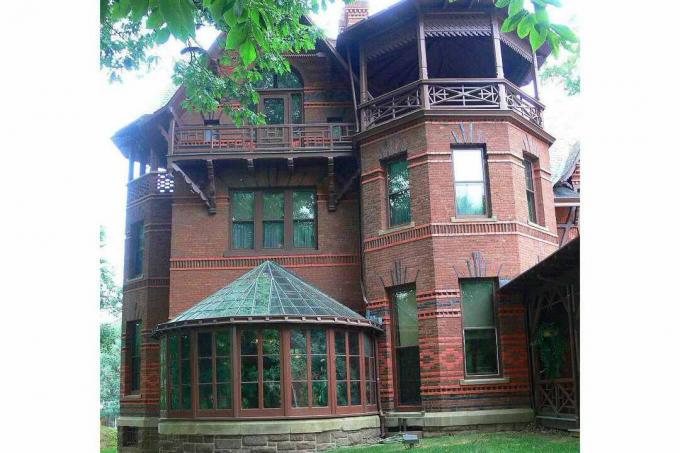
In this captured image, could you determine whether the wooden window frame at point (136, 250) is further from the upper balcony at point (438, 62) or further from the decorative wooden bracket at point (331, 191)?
the upper balcony at point (438, 62)

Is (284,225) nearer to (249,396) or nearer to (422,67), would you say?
(249,396)

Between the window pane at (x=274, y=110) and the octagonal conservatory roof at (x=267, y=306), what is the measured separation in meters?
4.96

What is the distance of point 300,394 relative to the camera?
13508mm

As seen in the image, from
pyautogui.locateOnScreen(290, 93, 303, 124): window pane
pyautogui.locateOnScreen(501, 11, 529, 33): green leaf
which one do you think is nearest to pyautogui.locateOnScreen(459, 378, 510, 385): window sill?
pyautogui.locateOnScreen(290, 93, 303, 124): window pane

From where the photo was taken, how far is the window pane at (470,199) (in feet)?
48.8

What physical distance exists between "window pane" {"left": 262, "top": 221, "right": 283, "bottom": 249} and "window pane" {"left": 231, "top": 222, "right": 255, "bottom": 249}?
1.31 feet

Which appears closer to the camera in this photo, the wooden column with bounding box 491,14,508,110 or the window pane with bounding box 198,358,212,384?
the window pane with bounding box 198,358,212,384

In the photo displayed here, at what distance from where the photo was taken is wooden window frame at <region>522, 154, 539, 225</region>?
16.0 m

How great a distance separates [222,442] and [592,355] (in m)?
11.6

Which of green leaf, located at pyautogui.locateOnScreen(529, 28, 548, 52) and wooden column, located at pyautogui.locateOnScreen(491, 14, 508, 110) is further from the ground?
wooden column, located at pyautogui.locateOnScreen(491, 14, 508, 110)

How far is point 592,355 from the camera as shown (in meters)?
2.87

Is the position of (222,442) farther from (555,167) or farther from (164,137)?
(555,167)

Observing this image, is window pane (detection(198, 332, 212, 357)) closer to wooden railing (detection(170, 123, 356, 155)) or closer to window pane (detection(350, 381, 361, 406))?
window pane (detection(350, 381, 361, 406))

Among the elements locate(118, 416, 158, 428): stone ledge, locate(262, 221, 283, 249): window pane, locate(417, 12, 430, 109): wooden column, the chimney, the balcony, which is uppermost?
the chimney
